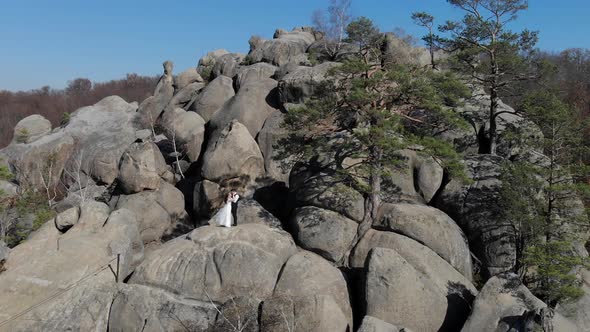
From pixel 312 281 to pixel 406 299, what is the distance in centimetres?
237

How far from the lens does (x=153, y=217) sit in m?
17.9

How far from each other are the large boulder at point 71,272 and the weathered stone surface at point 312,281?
15.1 ft

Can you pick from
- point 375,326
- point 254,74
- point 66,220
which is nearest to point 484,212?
point 375,326

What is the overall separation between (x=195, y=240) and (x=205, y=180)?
566cm

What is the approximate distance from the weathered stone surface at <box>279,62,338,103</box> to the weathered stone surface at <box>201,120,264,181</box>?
3776mm

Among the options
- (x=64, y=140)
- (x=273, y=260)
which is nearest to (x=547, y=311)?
(x=273, y=260)

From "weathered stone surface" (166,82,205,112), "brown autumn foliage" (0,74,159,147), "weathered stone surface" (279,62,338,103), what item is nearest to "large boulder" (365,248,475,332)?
"weathered stone surface" (279,62,338,103)

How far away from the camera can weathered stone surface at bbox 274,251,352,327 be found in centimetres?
1155

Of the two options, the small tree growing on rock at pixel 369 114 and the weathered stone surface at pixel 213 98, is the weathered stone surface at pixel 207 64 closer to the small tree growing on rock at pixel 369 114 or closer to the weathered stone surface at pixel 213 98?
the weathered stone surface at pixel 213 98

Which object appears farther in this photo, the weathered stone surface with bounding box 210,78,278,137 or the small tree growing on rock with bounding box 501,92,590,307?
the weathered stone surface with bounding box 210,78,278,137

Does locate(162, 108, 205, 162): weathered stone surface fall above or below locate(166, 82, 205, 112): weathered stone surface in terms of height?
below

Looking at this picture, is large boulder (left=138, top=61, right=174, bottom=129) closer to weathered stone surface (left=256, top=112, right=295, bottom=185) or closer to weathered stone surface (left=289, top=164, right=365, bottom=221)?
weathered stone surface (left=256, top=112, right=295, bottom=185)

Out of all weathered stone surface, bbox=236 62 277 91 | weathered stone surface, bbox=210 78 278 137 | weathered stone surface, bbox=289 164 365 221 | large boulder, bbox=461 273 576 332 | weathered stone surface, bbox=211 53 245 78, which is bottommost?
large boulder, bbox=461 273 576 332

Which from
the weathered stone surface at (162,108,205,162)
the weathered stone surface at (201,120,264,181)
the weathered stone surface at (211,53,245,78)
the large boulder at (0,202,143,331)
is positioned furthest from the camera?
the weathered stone surface at (211,53,245,78)
